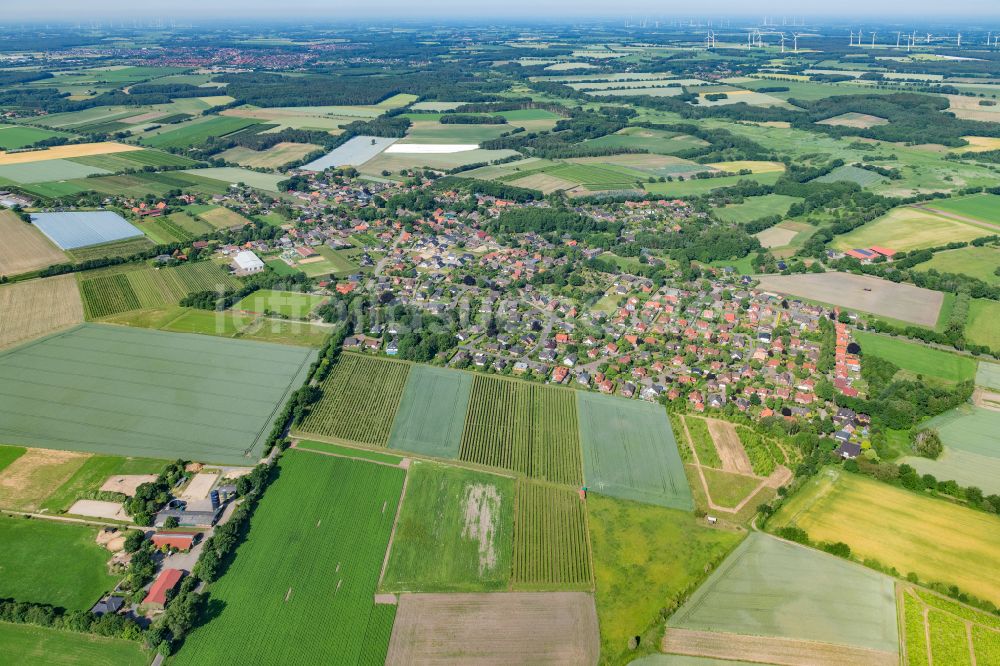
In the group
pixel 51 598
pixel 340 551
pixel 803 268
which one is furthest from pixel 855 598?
pixel 803 268

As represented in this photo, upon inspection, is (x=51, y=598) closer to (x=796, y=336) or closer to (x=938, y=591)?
(x=938, y=591)

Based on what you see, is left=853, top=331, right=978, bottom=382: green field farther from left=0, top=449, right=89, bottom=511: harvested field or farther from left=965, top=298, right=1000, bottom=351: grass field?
left=0, top=449, right=89, bottom=511: harvested field

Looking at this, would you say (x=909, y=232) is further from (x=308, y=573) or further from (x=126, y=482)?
(x=126, y=482)

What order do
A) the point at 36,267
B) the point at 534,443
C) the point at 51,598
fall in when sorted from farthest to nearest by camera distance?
the point at 36,267 < the point at 534,443 < the point at 51,598

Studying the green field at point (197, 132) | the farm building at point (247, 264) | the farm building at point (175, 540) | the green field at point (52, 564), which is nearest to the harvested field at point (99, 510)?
the green field at point (52, 564)

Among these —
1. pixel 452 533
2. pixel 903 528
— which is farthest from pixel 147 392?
pixel 903 528
